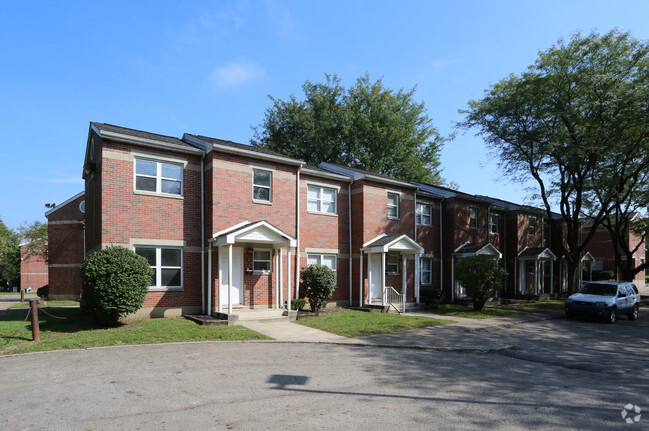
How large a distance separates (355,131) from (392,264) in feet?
60.6

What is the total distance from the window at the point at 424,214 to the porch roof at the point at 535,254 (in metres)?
9.49

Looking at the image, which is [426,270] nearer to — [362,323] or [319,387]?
[362,323]

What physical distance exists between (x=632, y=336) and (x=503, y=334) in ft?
15.0

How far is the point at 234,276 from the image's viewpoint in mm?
16641

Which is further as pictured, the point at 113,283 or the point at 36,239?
the point at 36,239

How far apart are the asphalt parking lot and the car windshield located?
805 centimetres

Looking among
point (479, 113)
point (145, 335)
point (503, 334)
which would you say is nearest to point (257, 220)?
point (145, 335)

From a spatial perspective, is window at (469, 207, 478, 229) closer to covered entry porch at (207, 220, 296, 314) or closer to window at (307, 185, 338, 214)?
window at (307, 185, 338, 214)

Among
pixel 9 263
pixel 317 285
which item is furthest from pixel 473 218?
pixel 9 263

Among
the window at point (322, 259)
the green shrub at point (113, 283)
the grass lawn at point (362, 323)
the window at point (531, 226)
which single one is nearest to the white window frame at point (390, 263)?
the window at point (322, 259)

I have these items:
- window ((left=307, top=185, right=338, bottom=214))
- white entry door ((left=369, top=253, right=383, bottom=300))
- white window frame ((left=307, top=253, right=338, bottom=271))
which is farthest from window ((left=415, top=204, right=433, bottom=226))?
white window frame ((left=307, top=253, right=338, bottom=271))

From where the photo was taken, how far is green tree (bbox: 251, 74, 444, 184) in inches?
1476

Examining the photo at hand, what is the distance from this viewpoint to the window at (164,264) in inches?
606

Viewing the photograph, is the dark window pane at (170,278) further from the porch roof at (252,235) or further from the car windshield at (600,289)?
the car windshield at (600,289)
